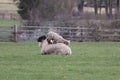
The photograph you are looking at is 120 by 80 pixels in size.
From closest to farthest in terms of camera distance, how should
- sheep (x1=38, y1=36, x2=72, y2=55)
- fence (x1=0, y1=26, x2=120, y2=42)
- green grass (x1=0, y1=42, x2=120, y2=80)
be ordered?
1. green grass (x1=0, y1=42, x2=120, y2=80)
2. sheep (x1=38, y1=36, x2=72, y2=55)
3. fence (x1=0, y1=26, x2=120, y2=42)

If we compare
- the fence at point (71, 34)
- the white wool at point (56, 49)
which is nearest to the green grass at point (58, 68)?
the white wool at point (56, 49)

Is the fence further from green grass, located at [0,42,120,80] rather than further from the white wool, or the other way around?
green grass, located at [0,42,120,80]

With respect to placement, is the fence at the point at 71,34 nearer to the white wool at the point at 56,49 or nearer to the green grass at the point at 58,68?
the white wool at the point at 56,49

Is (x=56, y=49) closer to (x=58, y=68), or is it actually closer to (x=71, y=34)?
(x=58, y=68)

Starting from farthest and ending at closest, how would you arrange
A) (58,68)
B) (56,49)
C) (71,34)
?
1. (71,34)
2. (56,49)
3. (58,68)

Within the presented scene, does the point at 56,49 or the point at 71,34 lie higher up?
the point at 56,49

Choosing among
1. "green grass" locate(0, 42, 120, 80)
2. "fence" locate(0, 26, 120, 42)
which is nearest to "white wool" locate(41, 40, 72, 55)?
"green grass" locate(0, 42, 120, 80)

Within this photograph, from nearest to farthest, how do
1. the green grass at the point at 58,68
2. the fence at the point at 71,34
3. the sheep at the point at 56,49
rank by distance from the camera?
1. the green grass at the point at 58,68
2. the sheep at the point at 56,49
3. the fence at the point at 71,34

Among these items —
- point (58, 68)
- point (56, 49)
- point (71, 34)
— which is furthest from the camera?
point (71, 34)

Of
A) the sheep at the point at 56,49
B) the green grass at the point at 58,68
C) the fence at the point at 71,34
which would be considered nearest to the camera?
the green grass at the point at 58,68

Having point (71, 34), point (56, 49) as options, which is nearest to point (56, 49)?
point (56, 49)

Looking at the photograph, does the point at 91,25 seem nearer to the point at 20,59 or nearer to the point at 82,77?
the point at 20,59

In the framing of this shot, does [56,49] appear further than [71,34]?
No

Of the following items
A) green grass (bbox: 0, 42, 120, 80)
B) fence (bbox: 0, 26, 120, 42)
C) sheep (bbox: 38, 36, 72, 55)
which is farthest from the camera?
fence (bbox: 0, 26, 120, 42)
